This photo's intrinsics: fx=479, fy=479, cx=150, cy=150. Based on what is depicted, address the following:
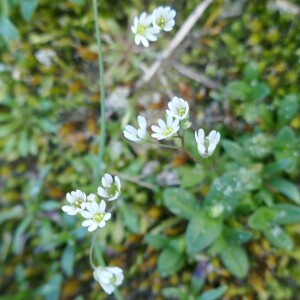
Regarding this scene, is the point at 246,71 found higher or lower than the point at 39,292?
higher

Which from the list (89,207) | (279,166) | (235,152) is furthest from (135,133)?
(279,166)

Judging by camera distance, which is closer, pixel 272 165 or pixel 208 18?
pixel 272 165

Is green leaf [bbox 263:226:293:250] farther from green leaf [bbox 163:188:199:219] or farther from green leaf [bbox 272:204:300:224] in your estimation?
green leaf [bbox 163:188:199:219]

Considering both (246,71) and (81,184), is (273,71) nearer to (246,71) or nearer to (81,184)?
(246,71)

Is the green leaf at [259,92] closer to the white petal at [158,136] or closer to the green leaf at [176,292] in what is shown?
the white petal at [158,136]

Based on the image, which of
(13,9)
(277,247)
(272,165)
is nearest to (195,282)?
(277,247)

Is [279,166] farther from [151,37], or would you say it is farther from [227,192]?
[151,37]

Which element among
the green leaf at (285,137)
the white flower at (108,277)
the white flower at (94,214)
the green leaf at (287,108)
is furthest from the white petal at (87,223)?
the green leaf at (287,108)
